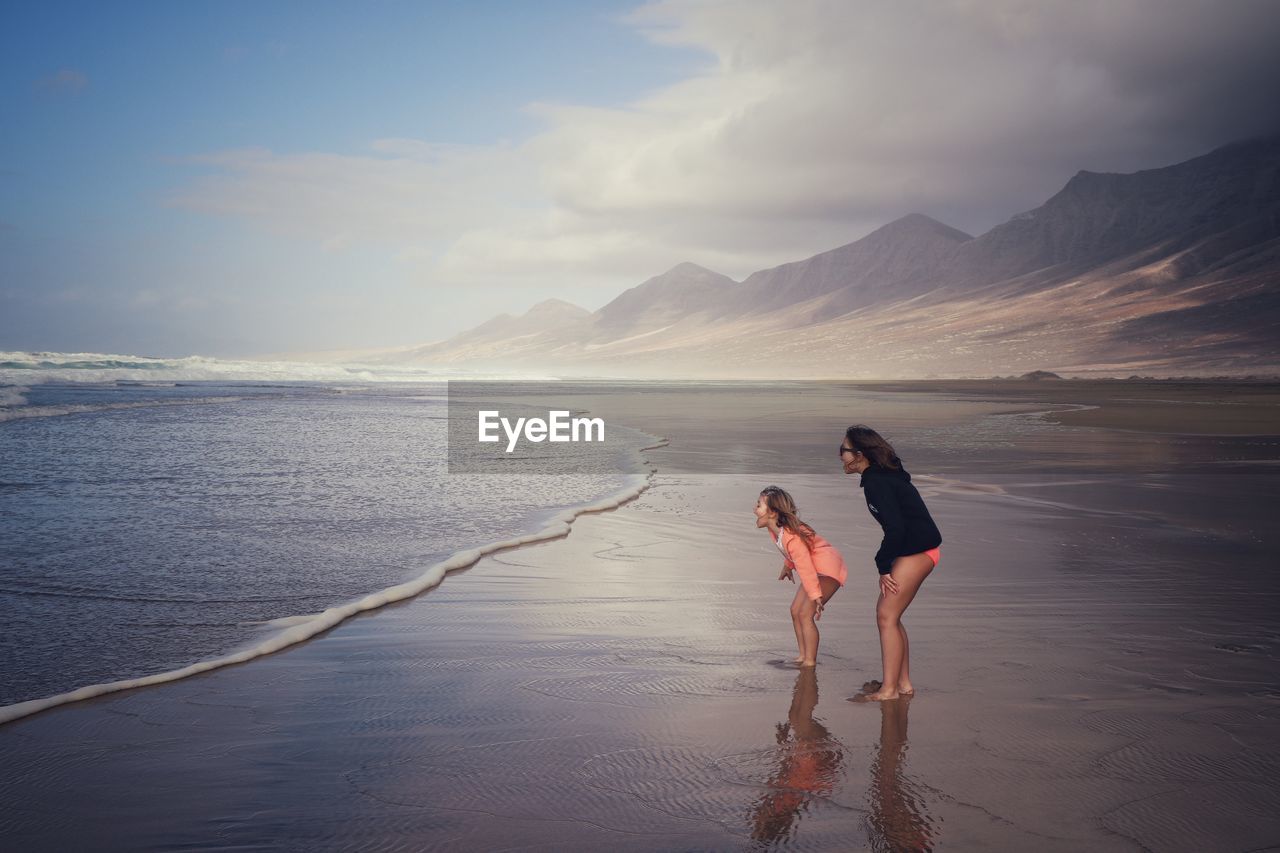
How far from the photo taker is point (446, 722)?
455 cm

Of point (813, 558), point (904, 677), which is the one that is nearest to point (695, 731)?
point (904, 677)

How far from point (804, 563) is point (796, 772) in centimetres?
171

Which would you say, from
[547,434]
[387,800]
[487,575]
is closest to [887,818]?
[387,800]

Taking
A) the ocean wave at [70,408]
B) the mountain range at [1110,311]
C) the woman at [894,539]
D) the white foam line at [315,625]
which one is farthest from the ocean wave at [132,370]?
the mountain range at [1110,311]

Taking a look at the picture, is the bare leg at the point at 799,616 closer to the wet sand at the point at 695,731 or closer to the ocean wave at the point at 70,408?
the wet sand at the point at 695,731

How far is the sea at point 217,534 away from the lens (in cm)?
570

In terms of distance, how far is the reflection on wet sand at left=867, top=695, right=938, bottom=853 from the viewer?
3.48 metres

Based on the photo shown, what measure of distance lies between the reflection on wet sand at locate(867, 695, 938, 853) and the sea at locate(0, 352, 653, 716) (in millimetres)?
3936

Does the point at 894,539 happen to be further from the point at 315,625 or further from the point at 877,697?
the point at 315,625

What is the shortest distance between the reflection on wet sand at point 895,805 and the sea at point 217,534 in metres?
3.94

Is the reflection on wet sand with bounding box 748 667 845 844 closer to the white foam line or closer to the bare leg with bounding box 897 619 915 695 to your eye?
the bare leg with bounding box 897 619 915 695

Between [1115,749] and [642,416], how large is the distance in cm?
2804

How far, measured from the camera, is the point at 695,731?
4469 mm

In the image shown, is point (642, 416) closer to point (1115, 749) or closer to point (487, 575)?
point (487, 575)
